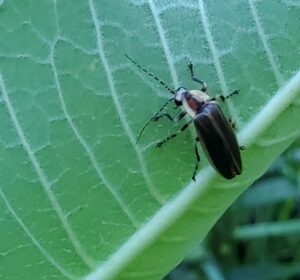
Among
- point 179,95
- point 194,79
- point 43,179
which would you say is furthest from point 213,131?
point 43,179

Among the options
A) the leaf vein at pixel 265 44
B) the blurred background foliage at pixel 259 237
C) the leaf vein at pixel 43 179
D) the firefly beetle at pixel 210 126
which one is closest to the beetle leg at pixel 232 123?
the firefly beetle at pixel 210 126

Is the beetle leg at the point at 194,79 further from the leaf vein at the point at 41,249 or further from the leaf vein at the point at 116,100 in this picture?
the leaf vein at the point at 41,249

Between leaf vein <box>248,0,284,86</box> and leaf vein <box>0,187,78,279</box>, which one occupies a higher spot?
leaf vein <box>248,0,284,86</box>

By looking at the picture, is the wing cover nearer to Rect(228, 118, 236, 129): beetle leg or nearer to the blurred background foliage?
Rect(228, 118, 236, 129): beetle leg

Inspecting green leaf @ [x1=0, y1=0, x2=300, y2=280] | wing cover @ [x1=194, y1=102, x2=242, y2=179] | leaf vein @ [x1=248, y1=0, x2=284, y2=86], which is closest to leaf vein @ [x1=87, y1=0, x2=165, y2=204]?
green leaf @ [x1=0, y1=0, x2=300, y2=280]

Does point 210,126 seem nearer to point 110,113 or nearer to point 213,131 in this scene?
point 213,131
